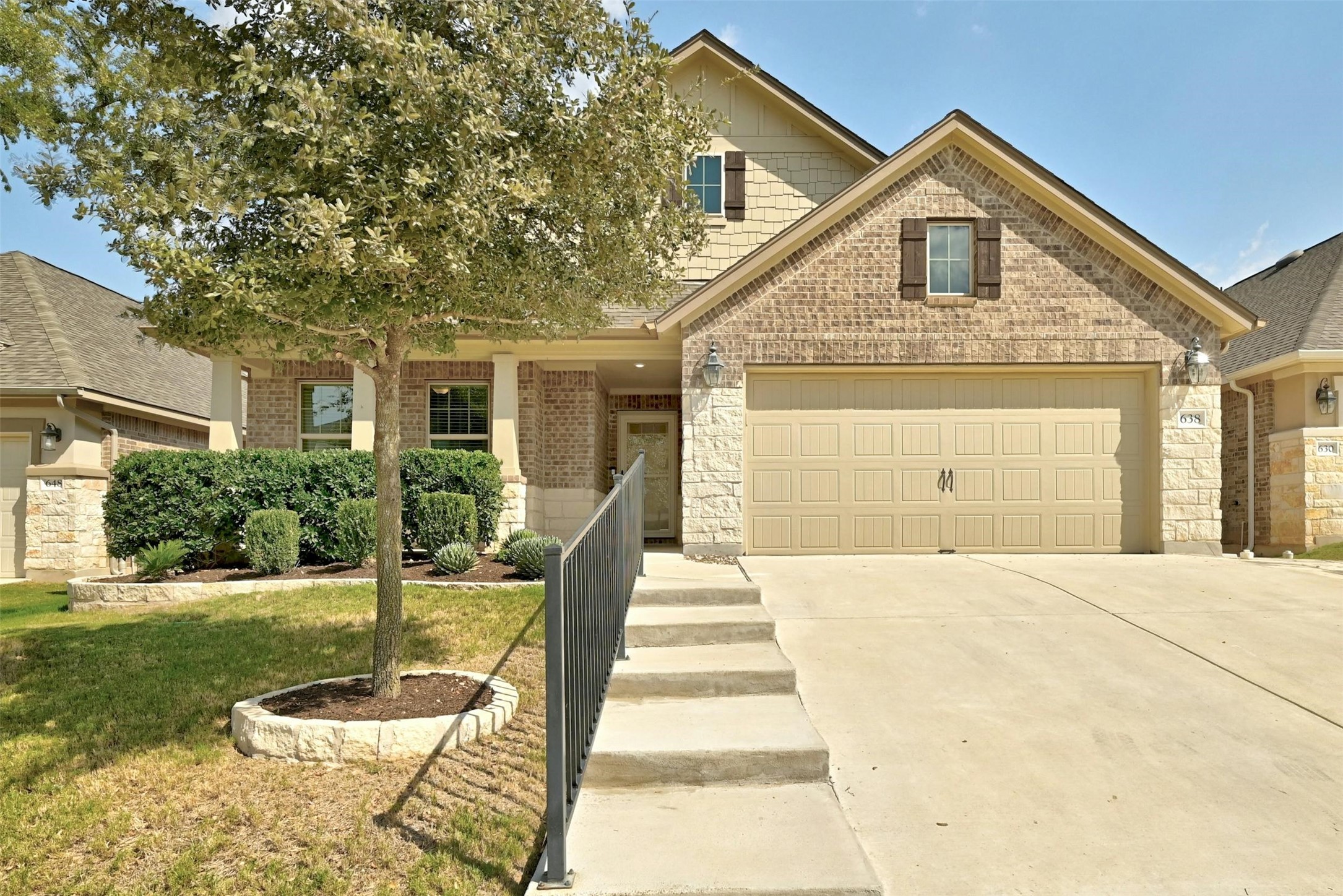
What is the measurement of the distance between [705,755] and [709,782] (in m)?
0.14

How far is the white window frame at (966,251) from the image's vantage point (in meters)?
10.3

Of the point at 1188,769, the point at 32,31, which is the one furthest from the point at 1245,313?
the point at 32,31

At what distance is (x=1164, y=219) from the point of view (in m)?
15.4

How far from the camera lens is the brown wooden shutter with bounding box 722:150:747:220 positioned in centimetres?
1286

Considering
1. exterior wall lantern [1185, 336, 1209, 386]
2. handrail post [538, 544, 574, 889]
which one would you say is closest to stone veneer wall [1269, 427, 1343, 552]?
exterior wall lantern [1185, 336, 1209, 386]

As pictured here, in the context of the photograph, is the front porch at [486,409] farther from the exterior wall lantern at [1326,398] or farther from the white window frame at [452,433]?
the exterior wall lantern at [1326,398]

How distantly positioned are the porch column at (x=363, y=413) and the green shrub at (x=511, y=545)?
268cm

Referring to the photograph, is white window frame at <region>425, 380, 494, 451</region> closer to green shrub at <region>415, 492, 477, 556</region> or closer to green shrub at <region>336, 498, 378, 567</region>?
green shrub at <region>415, 492, 477, 556</region>

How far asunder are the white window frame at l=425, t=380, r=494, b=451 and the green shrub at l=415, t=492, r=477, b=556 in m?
2.38

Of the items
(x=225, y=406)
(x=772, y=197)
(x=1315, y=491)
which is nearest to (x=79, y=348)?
(x=225, y=406)

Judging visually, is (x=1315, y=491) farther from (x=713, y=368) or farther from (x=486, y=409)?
(x=486, y=409)

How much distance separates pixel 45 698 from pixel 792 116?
1170 cm

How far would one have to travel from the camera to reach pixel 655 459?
14.2 m

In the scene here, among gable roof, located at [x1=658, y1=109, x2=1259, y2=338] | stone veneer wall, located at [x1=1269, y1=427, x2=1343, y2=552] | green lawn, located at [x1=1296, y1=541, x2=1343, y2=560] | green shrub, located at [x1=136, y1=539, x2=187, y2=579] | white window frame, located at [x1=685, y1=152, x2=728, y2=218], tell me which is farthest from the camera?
white window frame, located at [x1=685, y1=152, x2=728, y2=218]
